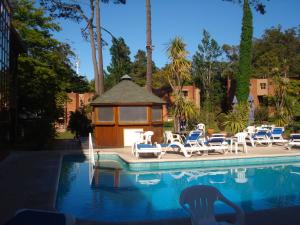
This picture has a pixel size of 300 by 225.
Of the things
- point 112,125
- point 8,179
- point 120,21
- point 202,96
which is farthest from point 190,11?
point 8,179

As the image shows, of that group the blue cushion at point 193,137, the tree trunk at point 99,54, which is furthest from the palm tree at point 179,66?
the tree trunk at point 99,54

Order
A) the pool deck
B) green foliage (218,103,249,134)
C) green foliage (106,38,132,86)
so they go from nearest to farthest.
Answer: the pool deck < green foliage (218,103,249,134) < green foliage (106,38,132,86)

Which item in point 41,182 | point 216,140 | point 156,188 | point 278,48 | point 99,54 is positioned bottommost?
point 156,188

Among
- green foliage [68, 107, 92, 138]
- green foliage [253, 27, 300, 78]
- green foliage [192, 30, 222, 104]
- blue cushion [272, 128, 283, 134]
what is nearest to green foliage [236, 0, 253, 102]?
green foliage [253, 27, 300, 78]

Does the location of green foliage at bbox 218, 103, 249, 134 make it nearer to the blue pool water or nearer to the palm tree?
the palm tree

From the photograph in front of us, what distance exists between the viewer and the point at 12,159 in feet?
41.9

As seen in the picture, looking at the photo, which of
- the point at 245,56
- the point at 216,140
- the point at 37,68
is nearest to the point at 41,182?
the point at 216,140

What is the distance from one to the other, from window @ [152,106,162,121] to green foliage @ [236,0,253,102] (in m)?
14.1

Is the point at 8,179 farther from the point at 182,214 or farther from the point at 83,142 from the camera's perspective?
the point at 83,142

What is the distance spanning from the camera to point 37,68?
23141 millimetres

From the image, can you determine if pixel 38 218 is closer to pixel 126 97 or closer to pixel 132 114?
pixel 132 114

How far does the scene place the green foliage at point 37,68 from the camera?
21406 mm

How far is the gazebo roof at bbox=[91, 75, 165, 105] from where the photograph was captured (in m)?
16.4

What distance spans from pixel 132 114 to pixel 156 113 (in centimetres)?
130
